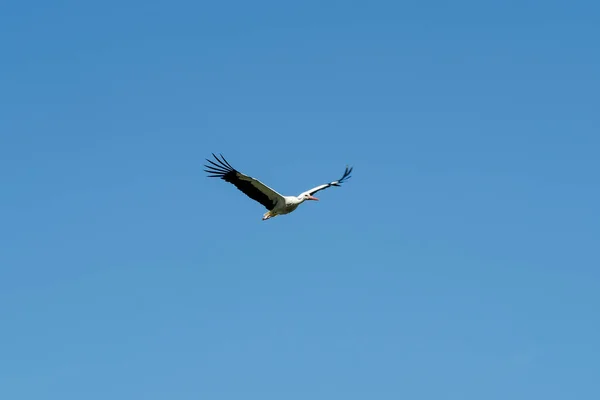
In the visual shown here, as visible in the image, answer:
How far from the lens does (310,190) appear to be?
60.5 metres

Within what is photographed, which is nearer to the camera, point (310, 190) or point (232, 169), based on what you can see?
point (232, 169)

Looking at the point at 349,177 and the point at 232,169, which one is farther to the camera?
the point at 349,177

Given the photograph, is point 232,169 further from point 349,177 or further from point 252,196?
point 349,177

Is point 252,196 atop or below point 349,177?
below

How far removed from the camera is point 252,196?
5575 cm

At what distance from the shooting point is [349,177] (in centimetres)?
6400

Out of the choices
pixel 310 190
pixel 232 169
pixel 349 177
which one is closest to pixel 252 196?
pixel 232 169

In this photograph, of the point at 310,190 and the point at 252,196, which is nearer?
the point at 252,196

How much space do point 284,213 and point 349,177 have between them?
842cm

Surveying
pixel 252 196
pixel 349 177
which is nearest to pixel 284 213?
pixel 252 196

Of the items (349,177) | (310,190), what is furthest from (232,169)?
(349,177)

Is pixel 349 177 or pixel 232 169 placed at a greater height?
pixel 349 177

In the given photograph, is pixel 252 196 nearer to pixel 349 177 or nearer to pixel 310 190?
pixel 310 190

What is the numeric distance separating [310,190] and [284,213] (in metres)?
4.17
